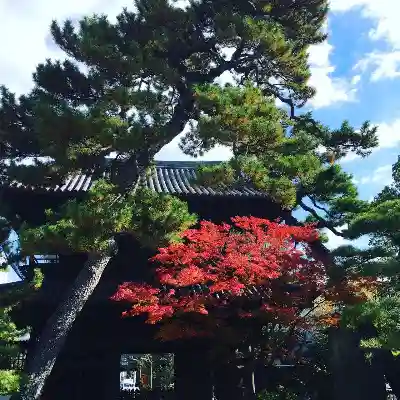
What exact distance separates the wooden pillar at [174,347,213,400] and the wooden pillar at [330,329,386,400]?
5.68 metres

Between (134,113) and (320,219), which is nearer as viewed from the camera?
(134,113)

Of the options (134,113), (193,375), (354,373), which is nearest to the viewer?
(354,373)

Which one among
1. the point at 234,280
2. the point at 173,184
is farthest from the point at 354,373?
the point at 173,184

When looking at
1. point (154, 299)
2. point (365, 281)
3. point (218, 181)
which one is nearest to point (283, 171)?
point (218, 181)

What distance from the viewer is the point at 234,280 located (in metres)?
9.60

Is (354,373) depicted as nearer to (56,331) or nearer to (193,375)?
(56,331)

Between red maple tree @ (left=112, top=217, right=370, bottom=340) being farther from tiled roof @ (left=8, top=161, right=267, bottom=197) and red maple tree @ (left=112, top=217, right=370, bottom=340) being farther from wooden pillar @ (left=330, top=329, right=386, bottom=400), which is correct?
wooden pillar @ (left=330, top=329, right=386, bottom=400)

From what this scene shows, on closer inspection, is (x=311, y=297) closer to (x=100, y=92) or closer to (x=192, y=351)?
(x=192, y=351)

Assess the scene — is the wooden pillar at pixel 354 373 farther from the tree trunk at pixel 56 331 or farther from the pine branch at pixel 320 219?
the pine branch at pixel 320 219

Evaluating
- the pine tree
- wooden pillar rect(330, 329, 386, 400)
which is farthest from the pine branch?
wooden pillar rect(330, 329, 386, 400)

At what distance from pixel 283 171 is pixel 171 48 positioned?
4.04m

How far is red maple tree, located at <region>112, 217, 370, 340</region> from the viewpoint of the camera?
9695mm

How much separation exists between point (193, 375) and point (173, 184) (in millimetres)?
5829

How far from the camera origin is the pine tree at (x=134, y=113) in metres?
8.85
